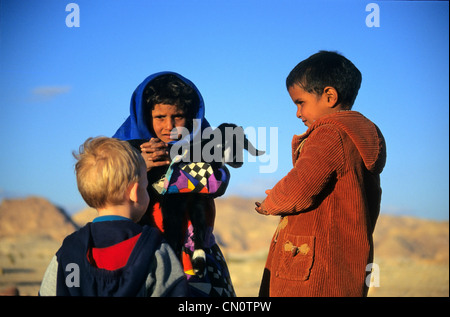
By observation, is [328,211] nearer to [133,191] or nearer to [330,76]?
[330,76]

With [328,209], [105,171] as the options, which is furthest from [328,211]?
[105,171]

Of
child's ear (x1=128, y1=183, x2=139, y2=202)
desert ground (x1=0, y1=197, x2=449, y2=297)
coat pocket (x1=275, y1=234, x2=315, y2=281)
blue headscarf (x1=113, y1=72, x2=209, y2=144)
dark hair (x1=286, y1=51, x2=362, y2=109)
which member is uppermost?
dark hair (x1=286, y1=51, x2=362, y2=109)

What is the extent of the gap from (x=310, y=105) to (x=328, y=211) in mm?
737

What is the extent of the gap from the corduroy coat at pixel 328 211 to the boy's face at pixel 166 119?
37.3 inches

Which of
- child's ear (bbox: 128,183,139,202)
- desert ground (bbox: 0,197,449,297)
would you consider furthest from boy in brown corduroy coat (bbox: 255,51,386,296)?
desert ground (bbox: 0,197,449,297)

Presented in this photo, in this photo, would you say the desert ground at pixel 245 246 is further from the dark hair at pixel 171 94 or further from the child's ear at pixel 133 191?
the child's ear at pixel 133 191

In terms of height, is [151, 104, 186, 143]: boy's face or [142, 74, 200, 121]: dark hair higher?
[142, 74, 200, 121]: dark hair

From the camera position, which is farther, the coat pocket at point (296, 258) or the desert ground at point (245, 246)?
the desert ground at point (245, 246)

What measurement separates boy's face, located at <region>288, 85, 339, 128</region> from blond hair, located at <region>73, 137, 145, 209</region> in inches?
49.6

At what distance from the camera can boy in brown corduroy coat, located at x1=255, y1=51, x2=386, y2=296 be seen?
323 centimetres

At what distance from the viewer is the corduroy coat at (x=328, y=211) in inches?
127

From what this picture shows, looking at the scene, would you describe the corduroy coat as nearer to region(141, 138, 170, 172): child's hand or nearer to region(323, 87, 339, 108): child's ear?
region(323, 87, 339, 108): child's ear

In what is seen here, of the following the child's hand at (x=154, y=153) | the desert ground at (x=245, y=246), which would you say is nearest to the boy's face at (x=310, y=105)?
the child's hand at (x=154, y=153)

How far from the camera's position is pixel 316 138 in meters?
3.38
